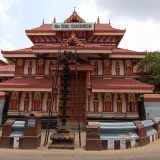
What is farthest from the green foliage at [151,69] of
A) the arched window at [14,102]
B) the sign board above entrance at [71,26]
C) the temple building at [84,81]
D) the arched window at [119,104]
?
the arched window at [14,102]

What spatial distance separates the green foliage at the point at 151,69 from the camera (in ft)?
72.0

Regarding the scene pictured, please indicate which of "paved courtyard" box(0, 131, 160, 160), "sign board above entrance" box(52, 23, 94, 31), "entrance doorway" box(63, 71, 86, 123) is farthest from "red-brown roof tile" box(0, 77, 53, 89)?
"paved courtyard" box(0, 131, 160, 160)

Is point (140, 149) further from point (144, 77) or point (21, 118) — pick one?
point (144, 77)

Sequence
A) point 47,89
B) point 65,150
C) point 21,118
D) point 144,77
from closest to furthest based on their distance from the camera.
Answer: point 65,150 < point 47,89 < point 21,118 < point 144,77

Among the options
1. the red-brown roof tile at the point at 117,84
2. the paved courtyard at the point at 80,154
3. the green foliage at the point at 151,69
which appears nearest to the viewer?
the paved courtyard at the point at 80,154

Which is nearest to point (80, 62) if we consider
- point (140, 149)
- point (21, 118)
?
point (21, 118)

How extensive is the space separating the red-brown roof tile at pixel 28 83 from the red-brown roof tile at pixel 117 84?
3.49 meters

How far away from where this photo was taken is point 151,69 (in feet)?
73.7

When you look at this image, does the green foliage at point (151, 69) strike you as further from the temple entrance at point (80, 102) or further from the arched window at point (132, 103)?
the temple entrance at point (80, 102)

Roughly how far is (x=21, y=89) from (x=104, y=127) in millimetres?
7600

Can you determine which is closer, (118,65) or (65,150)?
(65,150)

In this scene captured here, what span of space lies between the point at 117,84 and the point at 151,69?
9.58m

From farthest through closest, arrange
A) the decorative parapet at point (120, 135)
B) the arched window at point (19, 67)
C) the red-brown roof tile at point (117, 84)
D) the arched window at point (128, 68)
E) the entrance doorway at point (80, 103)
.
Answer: the arched window at point (19, 67), the arched window at point (128, 68), the entrance doorway at point (80, 103), the red-brown roof tile at point (117, 84), the decorative parapet at point (120, 135)

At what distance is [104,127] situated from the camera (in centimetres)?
888
